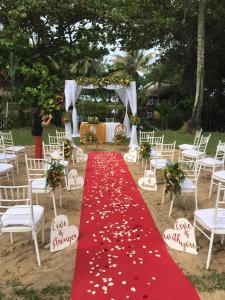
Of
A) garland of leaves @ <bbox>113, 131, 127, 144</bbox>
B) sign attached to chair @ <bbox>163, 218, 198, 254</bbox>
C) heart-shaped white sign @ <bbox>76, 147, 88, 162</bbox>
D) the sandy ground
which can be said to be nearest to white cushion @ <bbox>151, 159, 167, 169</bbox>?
the sandy ground

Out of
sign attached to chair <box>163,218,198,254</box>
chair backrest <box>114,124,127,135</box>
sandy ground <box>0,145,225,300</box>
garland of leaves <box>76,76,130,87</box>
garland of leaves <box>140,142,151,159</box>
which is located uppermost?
garland of leaves <box>76,76,130,87</box>

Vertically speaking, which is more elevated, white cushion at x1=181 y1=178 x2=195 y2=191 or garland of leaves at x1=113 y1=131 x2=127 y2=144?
garland of leaves at x1=113 y1=131 x2=127 y2=144

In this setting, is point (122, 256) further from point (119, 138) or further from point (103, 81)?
point (103, 81)

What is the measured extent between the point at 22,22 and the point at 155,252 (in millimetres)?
16711

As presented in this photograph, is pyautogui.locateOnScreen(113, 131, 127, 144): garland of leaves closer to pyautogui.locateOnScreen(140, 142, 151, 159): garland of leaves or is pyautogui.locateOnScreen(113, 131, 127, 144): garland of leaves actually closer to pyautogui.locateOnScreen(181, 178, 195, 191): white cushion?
pyautogui.locateOnScreen(140, 142, 151, 159): garland of leaves

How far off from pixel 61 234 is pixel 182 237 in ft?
5.03

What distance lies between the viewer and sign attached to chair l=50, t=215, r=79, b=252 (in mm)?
4559

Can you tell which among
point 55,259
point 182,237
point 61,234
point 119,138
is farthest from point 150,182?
point 119,138

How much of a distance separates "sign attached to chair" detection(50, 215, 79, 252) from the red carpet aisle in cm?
15

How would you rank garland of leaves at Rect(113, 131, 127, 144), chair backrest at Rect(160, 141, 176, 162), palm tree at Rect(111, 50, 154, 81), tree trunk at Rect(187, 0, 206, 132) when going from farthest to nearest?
palm tree at Rect(111, 50, 154, 81) → tree trunk at Rect(187, 0, 206, 132) → garland of leaves at Rect(113, 131, 127, 144) → chair backrest at Rect(160, 141, 176, 162)

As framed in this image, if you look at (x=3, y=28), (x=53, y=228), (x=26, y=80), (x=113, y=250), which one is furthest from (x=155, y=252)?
(x=3, y=28)

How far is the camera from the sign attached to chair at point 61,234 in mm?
4559

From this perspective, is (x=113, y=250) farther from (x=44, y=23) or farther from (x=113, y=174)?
(x=44, y=23)

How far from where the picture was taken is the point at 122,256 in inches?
172
